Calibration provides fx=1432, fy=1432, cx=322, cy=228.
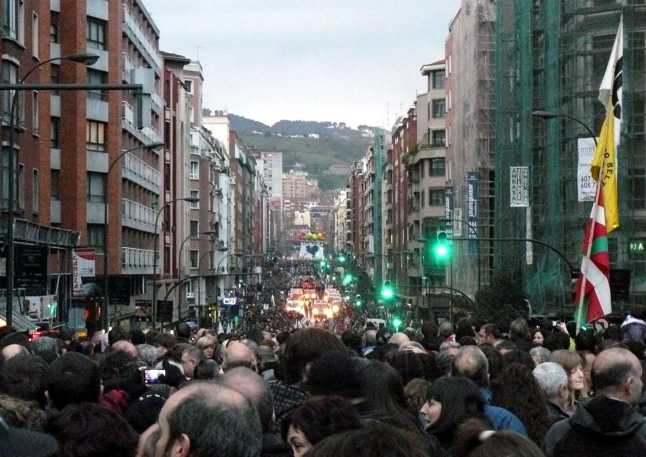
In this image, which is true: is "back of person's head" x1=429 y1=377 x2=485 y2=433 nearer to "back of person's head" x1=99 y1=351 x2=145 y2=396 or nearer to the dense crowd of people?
the dense crowd of people

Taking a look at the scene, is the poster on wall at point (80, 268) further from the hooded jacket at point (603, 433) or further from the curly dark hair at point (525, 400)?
the hooded jacket at point (603, 433)

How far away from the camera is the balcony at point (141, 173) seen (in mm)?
65938

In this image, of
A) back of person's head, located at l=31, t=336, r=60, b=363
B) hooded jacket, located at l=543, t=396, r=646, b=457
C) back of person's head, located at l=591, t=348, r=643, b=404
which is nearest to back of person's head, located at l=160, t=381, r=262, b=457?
hooded jacket, located at l=543, t=396, r=646, b=457

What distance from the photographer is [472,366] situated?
387 inches

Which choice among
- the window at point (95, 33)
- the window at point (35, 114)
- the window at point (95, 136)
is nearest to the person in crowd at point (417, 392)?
the window at point (35, 114)

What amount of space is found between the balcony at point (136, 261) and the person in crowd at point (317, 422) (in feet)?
193

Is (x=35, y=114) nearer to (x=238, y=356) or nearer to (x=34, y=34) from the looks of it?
(x=34, y=34)

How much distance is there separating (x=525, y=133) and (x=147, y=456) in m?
49.3

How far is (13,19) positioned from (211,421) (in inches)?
1437

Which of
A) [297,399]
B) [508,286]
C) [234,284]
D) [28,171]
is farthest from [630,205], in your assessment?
[234,284]

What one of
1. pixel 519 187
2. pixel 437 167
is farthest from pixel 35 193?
pixel 437 167

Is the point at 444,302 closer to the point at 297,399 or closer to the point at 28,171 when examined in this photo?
the point at 28,171

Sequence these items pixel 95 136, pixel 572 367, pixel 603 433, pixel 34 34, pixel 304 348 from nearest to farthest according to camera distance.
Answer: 1. pixel 603 433
2. pixel 304 348
3. pixel 572 367
4. pixel 34 34
5. pixel 95 136

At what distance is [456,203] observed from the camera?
83.2 metres
